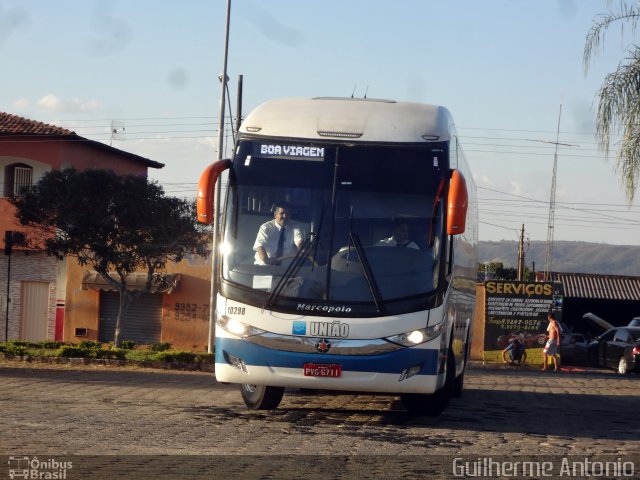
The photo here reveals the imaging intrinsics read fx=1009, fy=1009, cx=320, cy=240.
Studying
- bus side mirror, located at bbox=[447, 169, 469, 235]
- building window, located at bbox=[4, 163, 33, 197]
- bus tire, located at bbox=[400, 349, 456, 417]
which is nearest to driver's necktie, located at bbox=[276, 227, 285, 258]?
bus side mirror, located at bbox=[447, 169, 469, 235]

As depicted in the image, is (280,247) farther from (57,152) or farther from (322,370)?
(57,152)

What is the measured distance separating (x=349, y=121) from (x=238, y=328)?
107 inches

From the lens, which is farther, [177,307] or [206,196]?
[177,307]

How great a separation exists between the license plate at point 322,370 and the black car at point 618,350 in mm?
20035

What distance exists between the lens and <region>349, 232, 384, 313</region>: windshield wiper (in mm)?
10859

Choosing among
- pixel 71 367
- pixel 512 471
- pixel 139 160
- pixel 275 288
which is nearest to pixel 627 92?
pixel 275 288

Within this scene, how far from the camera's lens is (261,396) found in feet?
41.4

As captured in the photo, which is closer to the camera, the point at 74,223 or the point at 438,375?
the point at 438,375

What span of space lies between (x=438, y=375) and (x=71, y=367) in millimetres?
13389

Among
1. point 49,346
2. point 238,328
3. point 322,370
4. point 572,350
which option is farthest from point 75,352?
point 572,350

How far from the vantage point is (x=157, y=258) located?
29.2 m

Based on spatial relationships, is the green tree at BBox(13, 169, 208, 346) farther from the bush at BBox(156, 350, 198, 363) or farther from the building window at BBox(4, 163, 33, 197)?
the building window at BBox(4, 163, 33, 197)

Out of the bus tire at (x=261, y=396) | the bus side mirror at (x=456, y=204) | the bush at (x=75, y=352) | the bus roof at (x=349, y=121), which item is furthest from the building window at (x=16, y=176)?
the bus side mirror at (x=456, y=204)

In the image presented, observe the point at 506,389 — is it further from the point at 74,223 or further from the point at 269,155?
the point at 74,223
